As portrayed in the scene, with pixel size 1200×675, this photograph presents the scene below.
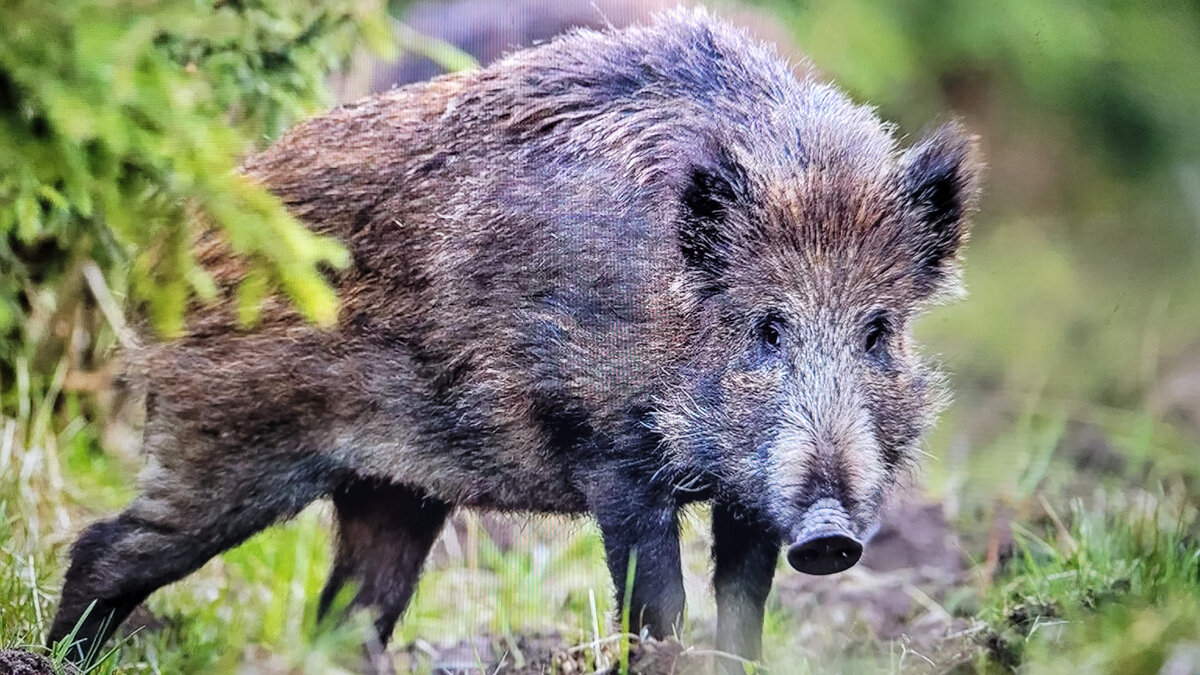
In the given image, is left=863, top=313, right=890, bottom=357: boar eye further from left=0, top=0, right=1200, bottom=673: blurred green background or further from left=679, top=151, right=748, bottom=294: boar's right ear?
left=679, top=151, right=748, bottom=294: boar's right ear

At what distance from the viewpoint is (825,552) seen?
2895 mm

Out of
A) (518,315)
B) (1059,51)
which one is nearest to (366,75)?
(518,315)

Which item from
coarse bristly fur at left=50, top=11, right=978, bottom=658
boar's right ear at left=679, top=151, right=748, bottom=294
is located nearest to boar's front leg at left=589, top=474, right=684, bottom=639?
coarse bristly fur at left=50, top=11, right=978, bottom=658

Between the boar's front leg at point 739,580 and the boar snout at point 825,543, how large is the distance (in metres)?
0.29

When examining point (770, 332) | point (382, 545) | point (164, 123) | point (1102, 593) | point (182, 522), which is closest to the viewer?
point (164, 123)

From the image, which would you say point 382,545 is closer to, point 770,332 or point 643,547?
point 643,547

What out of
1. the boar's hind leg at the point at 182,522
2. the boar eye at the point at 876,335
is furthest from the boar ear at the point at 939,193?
the boar's hind leg at the point at 182,522

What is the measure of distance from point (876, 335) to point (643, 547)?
72 cm

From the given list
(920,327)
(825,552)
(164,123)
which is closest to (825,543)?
(825,552)

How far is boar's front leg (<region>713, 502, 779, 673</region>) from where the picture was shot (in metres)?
3.24

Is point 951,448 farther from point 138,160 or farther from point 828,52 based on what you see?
point 138,160

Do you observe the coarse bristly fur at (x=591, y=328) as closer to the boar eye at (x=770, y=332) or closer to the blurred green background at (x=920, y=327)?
the boar eye at (x=770, y=332)

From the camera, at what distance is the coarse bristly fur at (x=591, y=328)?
10.4ft

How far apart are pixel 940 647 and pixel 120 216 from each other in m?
2.11
